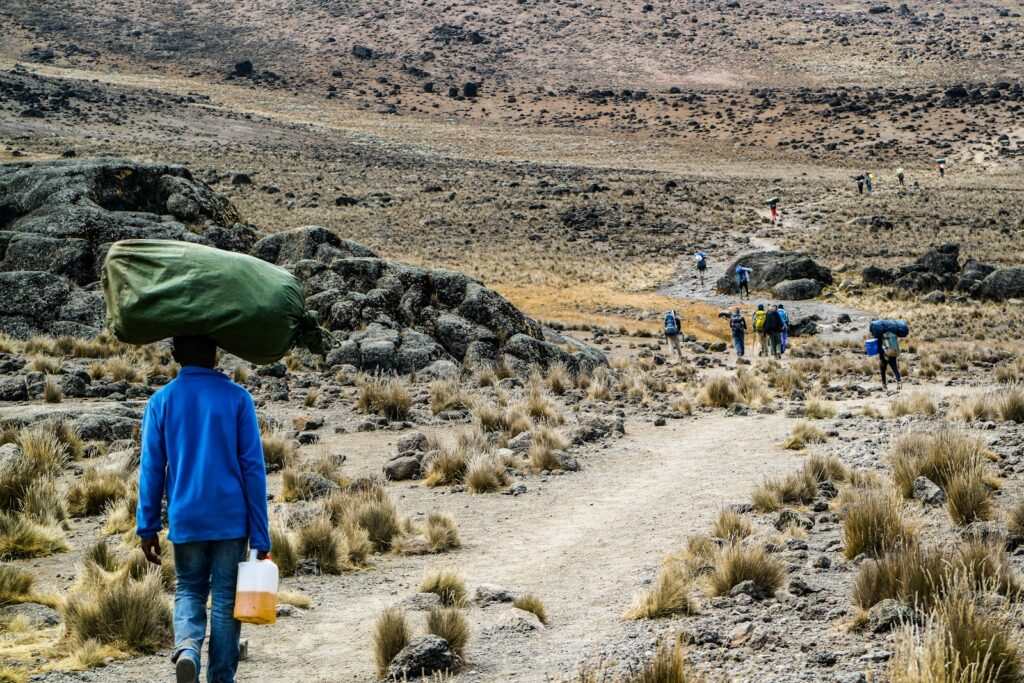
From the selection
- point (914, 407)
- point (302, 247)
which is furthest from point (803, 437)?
point (302, 247)

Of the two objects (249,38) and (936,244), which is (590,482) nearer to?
(936,244)

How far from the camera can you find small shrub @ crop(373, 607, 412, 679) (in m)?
5.43

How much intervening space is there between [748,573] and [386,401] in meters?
10.3

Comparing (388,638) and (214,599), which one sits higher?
(214,599)

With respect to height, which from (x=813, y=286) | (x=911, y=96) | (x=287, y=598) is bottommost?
(x=813, y=286)

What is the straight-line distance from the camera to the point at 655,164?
3157 inches

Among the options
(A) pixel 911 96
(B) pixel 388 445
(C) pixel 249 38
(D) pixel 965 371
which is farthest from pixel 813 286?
(C) pixel 249 38

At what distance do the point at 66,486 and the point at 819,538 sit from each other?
25.8 feet

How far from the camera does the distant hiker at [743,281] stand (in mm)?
42875

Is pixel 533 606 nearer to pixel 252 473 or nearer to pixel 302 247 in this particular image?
pixel 252 473

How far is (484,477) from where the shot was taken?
11.1 m

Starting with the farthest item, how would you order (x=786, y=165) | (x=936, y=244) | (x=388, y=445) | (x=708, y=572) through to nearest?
(x=786, y=165), (x=936, y=244), (x=388, y=445), (x=708, y=572)

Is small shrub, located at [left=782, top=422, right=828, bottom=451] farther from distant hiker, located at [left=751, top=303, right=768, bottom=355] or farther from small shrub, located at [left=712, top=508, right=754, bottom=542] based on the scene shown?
distant hiker, located at [left=751, top=303, right=768, bottom=355]

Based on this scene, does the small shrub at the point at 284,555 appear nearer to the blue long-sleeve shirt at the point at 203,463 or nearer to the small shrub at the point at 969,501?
the blue long-sleeve shirt at the point at 203,463
